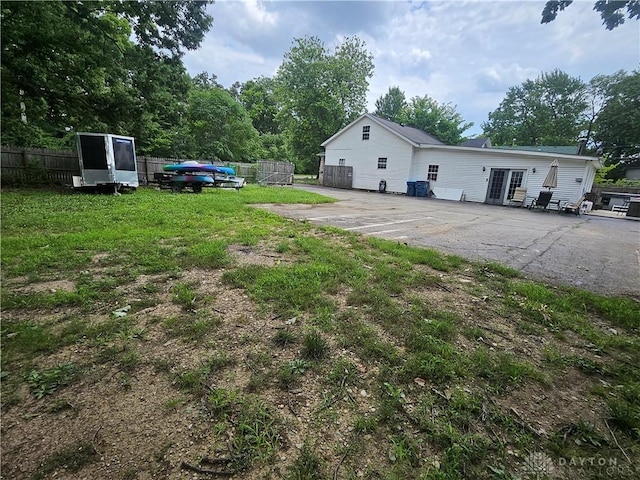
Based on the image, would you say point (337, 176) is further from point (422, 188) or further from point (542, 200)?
point (542, 200)

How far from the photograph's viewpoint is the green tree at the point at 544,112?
1320 inches

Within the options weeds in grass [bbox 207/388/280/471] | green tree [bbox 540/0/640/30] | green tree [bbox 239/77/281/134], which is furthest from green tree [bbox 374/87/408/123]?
weeds in grass [bbox 207/388/280/471]

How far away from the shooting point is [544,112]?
114ft

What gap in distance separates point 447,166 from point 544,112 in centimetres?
2768

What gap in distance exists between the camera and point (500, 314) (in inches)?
115

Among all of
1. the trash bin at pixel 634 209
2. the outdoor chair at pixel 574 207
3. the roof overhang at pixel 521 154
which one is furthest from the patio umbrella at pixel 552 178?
the trash bin at pixel 634 209

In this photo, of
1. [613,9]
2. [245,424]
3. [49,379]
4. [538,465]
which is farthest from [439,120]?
[49,379]

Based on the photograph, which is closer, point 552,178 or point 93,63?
point 93,63

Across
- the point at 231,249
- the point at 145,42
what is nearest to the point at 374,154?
the point at 145,42

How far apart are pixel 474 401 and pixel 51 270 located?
14.5 ft

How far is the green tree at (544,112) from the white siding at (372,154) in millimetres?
26007

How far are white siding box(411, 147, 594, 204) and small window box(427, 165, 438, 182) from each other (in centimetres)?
20

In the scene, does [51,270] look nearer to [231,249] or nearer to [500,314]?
[231,249]

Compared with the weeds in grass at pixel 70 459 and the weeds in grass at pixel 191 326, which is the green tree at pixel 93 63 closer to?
the weeds in grass at pixel 191 326
